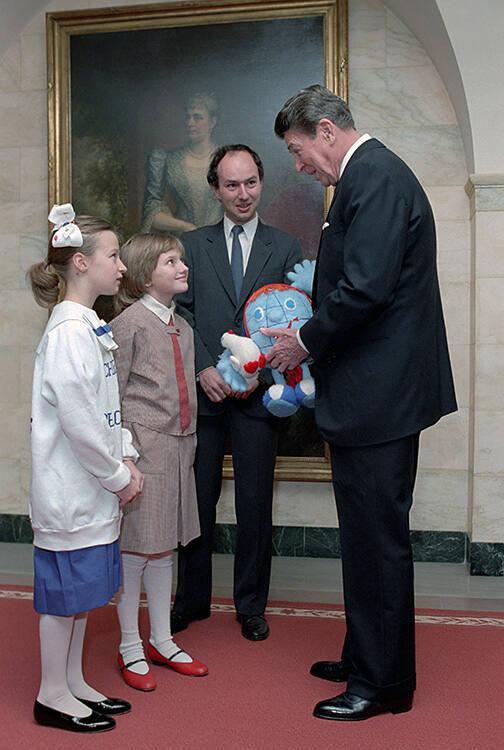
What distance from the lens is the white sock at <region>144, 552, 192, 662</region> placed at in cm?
341

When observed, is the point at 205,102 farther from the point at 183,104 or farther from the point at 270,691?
the point at 270,691

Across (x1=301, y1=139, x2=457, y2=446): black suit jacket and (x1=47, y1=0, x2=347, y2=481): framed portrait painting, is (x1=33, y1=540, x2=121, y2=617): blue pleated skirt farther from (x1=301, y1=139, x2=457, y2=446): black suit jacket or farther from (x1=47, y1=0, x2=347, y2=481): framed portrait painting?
(x1=47, y1=0, x2=347, y2=481): framed portrait painting

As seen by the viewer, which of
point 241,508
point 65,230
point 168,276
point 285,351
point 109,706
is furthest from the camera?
point 241,508

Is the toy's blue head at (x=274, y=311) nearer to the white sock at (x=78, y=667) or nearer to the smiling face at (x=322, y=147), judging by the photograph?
the smiling face at (x=322, y=147)

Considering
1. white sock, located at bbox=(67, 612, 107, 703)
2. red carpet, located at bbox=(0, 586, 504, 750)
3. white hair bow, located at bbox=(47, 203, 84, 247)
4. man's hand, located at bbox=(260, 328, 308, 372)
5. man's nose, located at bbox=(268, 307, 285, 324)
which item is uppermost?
white hair bow, located at bbox=(47, 203, 84, 247)

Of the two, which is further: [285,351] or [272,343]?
[272,343]

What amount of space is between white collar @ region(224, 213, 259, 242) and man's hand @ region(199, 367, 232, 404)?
64cm

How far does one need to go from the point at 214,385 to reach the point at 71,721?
4.64ft

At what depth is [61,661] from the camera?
2.89m

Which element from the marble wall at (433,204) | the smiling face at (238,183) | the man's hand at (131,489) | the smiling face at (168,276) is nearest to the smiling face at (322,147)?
the smiling face at (168,276)

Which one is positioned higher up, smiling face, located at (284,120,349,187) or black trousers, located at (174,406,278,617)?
smiling face, located at (284,120,349,187)

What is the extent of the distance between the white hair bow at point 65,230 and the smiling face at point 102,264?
67mm

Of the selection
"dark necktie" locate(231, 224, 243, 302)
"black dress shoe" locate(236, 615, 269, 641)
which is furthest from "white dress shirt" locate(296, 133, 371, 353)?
"black dress shoe" locate(236, 615, 269, 641)

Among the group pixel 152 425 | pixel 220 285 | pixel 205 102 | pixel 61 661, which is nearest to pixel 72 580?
pixel 61 661
